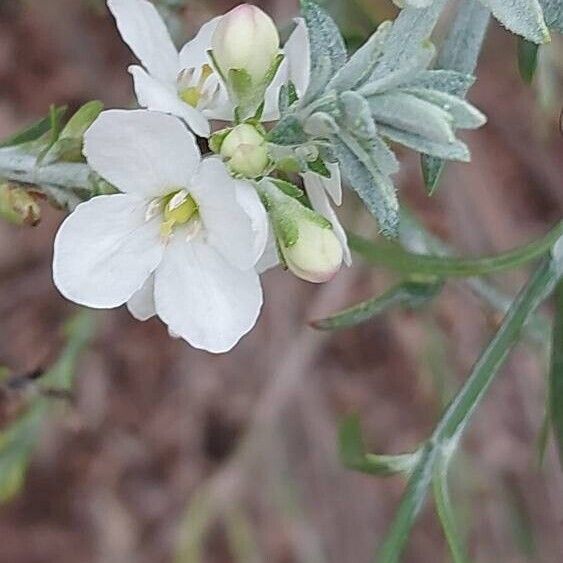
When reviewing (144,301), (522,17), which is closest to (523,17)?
(522,17)

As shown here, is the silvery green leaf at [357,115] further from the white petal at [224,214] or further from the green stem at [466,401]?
the green stem at [466,401]

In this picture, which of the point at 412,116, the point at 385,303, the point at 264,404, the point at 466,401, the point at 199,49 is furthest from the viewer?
the point at 264,404

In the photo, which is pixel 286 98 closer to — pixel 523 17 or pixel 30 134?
pixel 523 17

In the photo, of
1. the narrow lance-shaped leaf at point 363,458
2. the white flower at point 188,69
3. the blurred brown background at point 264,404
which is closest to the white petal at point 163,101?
the white flower at point 188,69

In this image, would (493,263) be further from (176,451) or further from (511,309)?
(176,451)

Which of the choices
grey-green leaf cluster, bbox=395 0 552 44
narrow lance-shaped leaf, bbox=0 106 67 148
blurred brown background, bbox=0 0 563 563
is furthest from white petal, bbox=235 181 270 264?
blurred brown background, bbox=0 0 563 563
